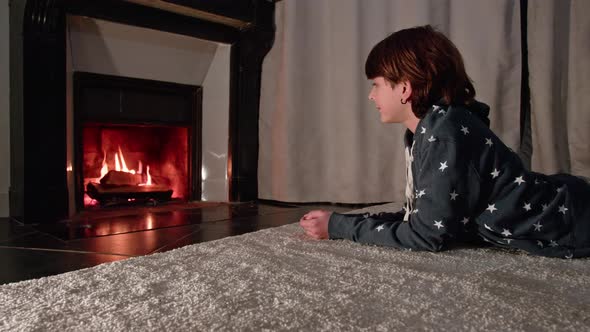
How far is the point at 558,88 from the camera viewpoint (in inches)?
57.9

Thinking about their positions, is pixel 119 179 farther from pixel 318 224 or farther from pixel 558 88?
pixel 558 88

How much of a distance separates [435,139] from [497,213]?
0.20 m

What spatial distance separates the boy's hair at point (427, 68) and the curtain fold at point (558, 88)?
2.50 feet

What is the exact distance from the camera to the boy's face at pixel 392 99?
0.90 meters

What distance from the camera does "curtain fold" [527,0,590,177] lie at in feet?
4.53

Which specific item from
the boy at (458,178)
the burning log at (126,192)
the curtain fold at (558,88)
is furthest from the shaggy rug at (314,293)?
the burning log at (126,192)

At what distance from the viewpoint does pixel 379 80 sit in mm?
920

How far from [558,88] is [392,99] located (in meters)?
0.91

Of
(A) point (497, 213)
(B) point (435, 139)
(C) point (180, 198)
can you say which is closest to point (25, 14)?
(C) point (180, 198)

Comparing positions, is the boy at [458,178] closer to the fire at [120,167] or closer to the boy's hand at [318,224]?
the boy's hand at [318,224]

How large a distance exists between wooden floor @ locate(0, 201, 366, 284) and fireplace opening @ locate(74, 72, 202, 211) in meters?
0.23

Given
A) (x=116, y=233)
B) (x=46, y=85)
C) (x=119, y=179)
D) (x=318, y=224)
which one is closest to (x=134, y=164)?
(x=119, y=179)

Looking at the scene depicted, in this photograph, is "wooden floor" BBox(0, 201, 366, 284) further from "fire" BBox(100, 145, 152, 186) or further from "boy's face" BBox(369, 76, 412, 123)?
"boy's face" BBox(369, 76, 412, 123)

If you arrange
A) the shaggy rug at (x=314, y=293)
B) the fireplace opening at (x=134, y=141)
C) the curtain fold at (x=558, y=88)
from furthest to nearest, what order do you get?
the fireplace opening at (x=134, y=141), the curtain fold at (x=558, y=88), the shaggy rug at (x=314, y=293)
